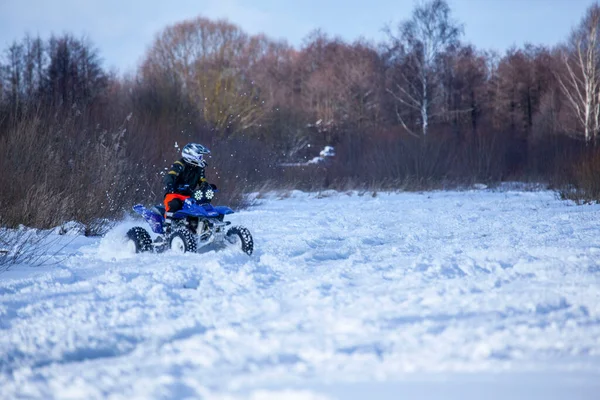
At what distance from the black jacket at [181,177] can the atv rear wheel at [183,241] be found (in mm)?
706

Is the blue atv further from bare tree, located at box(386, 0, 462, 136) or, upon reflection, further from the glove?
bare tree, located at box(386, 0, 462, 136)

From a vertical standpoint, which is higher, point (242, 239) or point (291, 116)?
point (291, 116)

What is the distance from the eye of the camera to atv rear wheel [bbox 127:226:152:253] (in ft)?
28.1

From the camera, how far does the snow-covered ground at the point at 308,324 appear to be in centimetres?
353

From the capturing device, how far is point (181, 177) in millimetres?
8930

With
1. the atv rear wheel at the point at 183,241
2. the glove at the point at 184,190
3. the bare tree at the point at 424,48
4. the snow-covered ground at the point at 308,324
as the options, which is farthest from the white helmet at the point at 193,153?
the bare tree at the point at 424,48

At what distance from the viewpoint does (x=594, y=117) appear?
33.7 m

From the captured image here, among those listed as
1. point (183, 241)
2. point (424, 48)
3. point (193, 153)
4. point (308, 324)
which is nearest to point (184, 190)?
point (193, 153)

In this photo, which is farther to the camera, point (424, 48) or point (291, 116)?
point (291, 116)

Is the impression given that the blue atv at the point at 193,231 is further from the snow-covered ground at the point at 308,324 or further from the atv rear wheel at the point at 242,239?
the snow-covered ground at the point at 308,324

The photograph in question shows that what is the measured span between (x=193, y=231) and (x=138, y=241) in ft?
2.31

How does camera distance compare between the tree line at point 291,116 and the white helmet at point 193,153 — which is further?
the tree line at point 291,116

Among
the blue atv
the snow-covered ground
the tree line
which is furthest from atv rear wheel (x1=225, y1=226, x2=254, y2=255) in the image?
the tree line

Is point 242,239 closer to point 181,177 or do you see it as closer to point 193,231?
point 193,231
